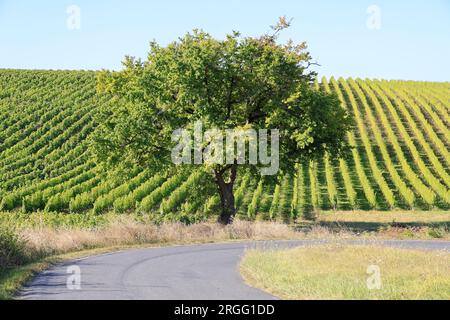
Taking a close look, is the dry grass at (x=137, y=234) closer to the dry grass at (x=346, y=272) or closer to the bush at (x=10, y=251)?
the bush at (x=10, y=251)

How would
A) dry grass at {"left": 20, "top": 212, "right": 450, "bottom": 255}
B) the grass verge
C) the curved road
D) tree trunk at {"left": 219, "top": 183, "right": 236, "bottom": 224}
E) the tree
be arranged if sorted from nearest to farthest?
the curved road
the grass verge
dry grass at {"left": 20, "top": 212, "right": 450, "bottom": 255}
the tree
tree trunk at {"left": 219, "top": 183, "right": 236, "bottom": 224}

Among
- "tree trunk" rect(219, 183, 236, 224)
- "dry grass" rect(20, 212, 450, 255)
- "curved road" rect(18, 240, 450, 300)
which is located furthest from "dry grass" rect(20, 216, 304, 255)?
"tree trunk" rect(219, 183, 236, 224)

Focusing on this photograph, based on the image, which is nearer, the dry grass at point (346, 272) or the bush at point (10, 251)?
the dry grass at point (346, 272)

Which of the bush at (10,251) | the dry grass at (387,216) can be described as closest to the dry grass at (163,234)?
the bush at (10,251)

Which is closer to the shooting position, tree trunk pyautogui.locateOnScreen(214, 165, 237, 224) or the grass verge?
the grass verge

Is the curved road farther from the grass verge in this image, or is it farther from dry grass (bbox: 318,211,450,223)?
dry grass (bbox: 318,211,450,223)

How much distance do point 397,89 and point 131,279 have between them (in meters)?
78.1

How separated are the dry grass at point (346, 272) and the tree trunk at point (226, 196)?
1211 centimetres

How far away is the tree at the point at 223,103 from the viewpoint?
30.3 metres

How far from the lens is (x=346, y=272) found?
1596 centimetres

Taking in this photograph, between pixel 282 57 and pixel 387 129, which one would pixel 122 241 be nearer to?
pixel 282 57

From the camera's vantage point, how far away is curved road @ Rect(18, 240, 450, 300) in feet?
44.9

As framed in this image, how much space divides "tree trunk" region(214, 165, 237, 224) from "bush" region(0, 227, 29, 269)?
46.1ft

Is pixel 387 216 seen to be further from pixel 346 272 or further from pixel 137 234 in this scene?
pixel 346 272
